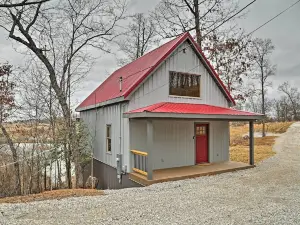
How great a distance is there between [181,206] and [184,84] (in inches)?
245

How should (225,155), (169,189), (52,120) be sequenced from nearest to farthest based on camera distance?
(169,189), (52,120), (225,155)

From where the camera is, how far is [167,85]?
10.2 m

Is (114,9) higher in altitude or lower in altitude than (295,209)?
higher

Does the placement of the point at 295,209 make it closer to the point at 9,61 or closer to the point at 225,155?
the point at 225,155

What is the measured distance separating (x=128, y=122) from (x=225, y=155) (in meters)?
5.73

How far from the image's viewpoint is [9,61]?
12836 mm

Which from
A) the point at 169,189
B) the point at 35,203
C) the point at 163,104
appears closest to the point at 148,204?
the point at 169,189

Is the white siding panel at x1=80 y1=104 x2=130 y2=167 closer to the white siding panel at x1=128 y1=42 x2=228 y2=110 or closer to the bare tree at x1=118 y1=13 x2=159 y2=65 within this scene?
the white siding panel at x1=128 y1=42 x2=228 y2=110

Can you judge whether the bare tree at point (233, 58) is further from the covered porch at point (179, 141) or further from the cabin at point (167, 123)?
the covered porch at point (179, 141)

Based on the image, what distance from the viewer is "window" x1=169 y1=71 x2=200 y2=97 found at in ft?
34.2

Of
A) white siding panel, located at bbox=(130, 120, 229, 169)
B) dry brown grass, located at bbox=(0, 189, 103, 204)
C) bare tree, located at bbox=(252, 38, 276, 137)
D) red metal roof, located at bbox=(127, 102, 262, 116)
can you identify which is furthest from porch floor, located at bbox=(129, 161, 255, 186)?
bare tree, located at bbox=(252, 38, 276, 137)

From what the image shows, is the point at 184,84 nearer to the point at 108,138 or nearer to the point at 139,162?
the point at 139,162

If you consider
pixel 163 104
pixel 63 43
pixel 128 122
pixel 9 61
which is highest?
pixel 63 43

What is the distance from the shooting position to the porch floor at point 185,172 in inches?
322
